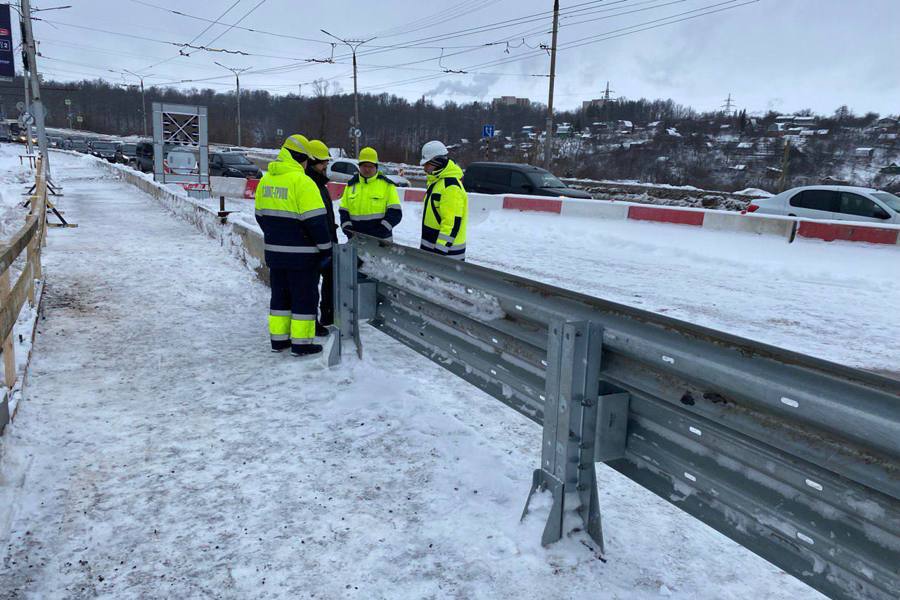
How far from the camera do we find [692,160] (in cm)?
7656

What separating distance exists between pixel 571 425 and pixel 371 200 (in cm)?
456

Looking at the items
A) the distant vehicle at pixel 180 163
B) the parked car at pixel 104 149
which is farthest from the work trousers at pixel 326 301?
the parked car at pixel 104 149

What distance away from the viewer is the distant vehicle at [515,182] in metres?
19.6

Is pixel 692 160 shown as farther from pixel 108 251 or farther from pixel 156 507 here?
pixel 156 507

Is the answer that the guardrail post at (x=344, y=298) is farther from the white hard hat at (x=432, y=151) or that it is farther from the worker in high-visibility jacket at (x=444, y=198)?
the white hard hat at (x=432, y=151)

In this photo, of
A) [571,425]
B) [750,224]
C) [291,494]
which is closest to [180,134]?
[750,224]

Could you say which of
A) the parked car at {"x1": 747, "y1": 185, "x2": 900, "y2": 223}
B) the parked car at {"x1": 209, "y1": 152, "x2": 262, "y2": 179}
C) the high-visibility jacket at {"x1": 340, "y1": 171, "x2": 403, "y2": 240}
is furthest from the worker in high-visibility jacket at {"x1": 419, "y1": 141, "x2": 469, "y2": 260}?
the parked car at {"x1": 209, "y1": 152, "x2": 262, "y2": 179}

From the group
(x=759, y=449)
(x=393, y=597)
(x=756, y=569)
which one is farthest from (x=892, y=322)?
(x=393, y=597)

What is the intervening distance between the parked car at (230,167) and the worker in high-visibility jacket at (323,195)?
27.7 meters

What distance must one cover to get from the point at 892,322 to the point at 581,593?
7.86 m

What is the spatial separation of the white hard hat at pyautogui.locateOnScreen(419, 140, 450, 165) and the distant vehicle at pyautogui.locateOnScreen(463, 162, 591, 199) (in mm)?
13624

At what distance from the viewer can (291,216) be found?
5.05 meters

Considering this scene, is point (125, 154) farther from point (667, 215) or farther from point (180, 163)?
point (667, 215)

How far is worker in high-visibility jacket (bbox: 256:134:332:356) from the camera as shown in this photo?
504 centimetres
